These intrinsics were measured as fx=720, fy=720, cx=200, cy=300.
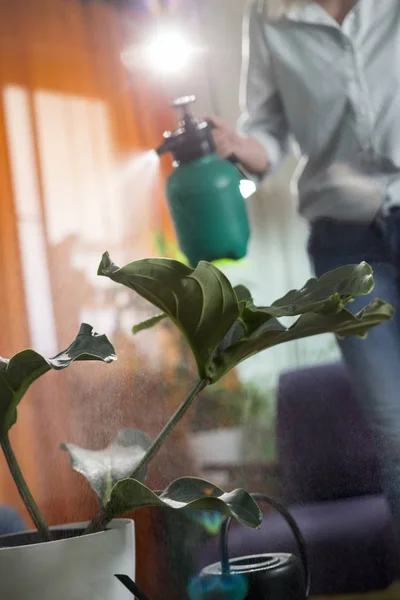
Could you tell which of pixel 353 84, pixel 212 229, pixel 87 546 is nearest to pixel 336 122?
pixel 353 84

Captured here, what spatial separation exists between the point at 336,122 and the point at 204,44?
20 centimetres

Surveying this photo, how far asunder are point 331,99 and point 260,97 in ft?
0.28

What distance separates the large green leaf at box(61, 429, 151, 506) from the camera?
0.70 meters

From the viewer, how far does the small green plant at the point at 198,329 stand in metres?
0.61

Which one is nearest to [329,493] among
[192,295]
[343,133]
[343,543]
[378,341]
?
[343,543]

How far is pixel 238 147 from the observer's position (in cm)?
85

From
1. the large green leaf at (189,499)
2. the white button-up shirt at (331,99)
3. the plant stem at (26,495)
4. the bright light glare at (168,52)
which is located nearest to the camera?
the large green leaf at (189,499)

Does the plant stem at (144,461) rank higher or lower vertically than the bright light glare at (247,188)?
lower

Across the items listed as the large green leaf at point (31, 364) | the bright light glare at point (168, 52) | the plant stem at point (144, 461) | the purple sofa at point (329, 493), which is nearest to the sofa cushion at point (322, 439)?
the purple sofa at point (329, 493)

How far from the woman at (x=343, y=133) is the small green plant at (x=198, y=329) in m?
0.09

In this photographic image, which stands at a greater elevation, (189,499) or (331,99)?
(331,99)

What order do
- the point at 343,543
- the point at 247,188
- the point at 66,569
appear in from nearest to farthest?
the point at 66,569 → the point at 343,543 → the point at 247,188

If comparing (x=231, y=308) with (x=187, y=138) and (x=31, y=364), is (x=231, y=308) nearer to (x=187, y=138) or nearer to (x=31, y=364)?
(x=31, y=364)

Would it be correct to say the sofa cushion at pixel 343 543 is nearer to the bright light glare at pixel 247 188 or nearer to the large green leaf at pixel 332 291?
the large green leaf at pixel 332 291
